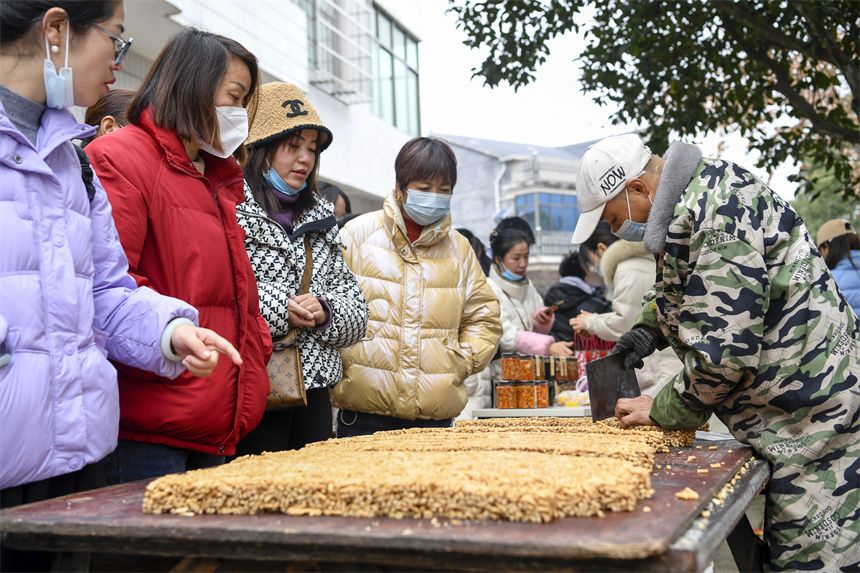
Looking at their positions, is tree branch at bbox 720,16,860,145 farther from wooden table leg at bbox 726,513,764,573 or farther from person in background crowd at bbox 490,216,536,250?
wooden table leg at bbox 726,513,764,573

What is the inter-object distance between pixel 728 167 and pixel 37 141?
199 cm

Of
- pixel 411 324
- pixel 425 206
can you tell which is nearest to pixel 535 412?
pixel 411 324

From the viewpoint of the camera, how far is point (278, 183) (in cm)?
337

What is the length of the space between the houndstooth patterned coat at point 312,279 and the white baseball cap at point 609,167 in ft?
3.33

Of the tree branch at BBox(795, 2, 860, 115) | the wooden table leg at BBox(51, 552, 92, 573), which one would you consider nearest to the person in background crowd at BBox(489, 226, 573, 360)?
the tree branch at BBox(795, 2, 860, 115)

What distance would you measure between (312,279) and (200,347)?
1.29 metres

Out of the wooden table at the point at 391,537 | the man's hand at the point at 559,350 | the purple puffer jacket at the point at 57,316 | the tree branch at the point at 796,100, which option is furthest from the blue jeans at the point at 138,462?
the tree branch at the point at 796,100

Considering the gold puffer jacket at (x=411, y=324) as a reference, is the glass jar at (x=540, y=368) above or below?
below

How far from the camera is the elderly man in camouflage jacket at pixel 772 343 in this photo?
99.3 inches

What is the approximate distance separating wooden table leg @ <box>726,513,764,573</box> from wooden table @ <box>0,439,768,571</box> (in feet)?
3.41

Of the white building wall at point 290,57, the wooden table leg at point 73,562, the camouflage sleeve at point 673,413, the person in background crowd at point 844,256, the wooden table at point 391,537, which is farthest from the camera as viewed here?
the white building wall at point 290,57

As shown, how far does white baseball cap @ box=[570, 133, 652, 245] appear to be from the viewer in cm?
289

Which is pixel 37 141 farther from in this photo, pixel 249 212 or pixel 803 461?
pixel 803 461

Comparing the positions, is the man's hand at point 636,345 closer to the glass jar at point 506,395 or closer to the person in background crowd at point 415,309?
the person in background crowd at point 415,309
